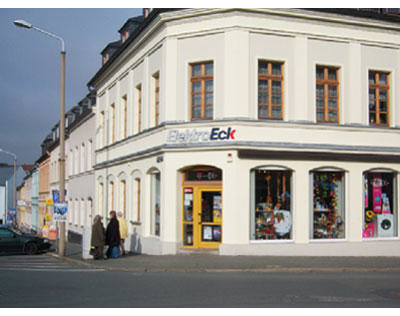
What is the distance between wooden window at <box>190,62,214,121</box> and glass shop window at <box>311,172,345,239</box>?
14.6 feet

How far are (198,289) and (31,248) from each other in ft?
50.7

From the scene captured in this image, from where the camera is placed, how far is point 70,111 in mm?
47469

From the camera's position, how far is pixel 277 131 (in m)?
18.6

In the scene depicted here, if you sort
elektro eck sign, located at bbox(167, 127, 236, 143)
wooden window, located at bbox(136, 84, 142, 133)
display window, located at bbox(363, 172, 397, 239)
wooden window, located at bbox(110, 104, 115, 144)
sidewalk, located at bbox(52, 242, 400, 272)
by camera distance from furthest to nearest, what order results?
wooden window, located at bbox(110, 104, 115, 144) → wooden window, located at bbox(136, 84, 142, 133) → display window, located at bbox(363, 172, 397, 239) → elektro eck sign, located at bbox(167, 127, 236, 143) → sidewalk, located at bbox(52, 242, 400, 272)

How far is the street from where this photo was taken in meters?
9.40

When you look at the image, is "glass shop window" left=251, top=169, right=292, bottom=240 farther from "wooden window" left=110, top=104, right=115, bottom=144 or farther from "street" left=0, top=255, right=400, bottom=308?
"wooden window" left=110, top=104, right=115, bottom=144

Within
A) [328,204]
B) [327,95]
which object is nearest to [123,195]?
[328,204]

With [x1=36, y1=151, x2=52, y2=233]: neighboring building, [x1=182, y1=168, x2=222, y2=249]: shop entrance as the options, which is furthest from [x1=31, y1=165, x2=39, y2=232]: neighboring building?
[x1=182, y1=168, x2=222, y2=249]: shop entrance

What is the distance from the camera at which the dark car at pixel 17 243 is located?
948 inches

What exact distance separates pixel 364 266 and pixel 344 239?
3701 mm

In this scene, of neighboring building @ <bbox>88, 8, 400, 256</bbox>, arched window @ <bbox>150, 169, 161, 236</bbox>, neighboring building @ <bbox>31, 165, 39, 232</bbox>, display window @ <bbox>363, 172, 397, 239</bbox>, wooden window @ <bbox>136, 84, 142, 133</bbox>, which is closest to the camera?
neighboring building @ <bbox>88, 8, 400, 256</bbox>

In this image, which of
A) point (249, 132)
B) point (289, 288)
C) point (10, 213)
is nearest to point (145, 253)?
point (249, 132)
